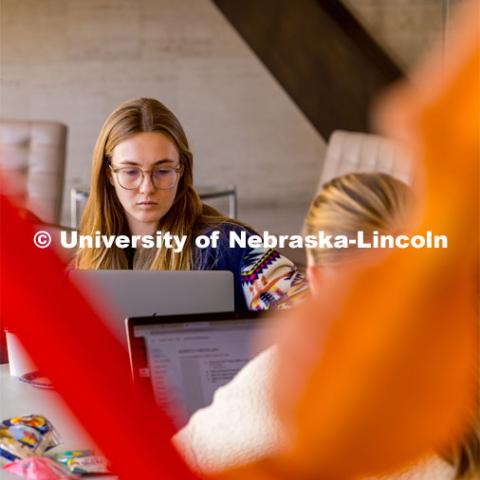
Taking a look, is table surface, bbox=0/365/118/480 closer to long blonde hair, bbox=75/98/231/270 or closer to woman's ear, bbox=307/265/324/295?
long blonde hair, bbox=75/98/231/270

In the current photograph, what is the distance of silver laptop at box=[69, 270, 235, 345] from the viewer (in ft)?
4.21

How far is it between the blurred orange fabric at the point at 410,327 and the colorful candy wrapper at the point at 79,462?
0.86 metres

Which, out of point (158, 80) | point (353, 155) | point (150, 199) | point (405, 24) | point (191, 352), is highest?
point (405, 24)

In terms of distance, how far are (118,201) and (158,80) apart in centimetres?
274

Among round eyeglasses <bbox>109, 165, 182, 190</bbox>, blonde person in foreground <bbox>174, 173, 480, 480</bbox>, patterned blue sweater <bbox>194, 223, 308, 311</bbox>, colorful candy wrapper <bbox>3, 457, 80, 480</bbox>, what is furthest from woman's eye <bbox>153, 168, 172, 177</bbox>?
blonde person in foreground <bbox>174, 173, 480, 480</bbox>

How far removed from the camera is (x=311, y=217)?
480mm

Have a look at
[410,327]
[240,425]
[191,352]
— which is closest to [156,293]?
[191,352]

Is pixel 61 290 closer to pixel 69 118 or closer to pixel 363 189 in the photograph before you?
pixel 363 189

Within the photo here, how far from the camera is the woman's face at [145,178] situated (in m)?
1.73

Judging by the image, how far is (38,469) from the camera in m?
1.06

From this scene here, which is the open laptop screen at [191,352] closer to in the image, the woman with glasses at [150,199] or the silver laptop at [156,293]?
the silver laptop at [156,293]

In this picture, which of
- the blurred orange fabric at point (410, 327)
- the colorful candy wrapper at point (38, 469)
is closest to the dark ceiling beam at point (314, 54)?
the colorful candy wrapper at point (38, 469)

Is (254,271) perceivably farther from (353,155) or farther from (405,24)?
(405,24)

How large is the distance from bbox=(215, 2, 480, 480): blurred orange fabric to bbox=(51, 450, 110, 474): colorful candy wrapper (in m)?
0.86
